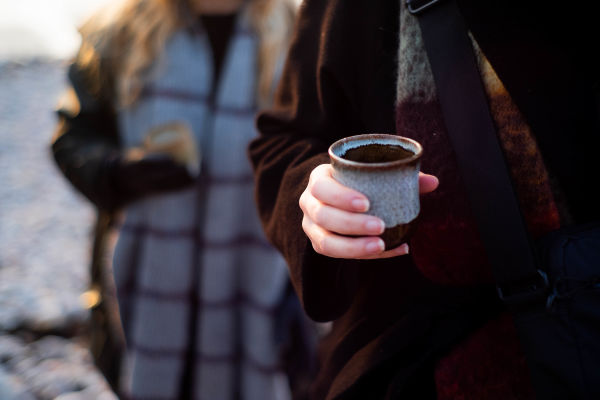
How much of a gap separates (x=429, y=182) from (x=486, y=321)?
340mm

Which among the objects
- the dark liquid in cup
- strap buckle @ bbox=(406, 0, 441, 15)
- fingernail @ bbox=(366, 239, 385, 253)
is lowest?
fingernail @ bbox=(366, 239, 385, 253)

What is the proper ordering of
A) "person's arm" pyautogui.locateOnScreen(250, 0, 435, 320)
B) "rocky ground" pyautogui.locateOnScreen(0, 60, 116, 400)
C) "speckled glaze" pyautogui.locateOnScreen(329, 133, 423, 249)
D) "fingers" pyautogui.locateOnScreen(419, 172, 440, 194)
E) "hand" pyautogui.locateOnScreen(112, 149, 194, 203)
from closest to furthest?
"speckled glaze" pyautogui.locateOnScreen(329, 133, 423, 249)
"fingers" pyautogui.locateOnScreen(419, 172, 440, 194)
"person's arm" pyautogui.locateOnScreen(250, 0, 435, 320)
"rocky ground" pyautogui.locateOnScreen(0, 60, 116, 400)
"hand" pyautogui.locateOnScreen(112, 149, 194, 203)

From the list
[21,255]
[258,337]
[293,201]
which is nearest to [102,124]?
[258,337]

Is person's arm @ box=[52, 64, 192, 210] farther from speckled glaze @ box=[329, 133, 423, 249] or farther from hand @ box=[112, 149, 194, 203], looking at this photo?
speckled glaze @ box=[329, 133, 423, 249]

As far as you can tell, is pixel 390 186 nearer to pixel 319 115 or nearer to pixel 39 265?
pixel 319 115

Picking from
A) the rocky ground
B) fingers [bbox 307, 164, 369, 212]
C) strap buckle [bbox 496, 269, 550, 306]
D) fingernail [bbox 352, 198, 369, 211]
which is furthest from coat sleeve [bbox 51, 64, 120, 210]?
strap buckle [bbox 496, 269, 550, 306]

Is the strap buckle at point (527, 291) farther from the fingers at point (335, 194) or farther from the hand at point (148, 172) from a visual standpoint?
the hand at point (148, 172)

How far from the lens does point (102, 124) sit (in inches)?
92.4

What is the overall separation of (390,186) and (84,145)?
1.88 m

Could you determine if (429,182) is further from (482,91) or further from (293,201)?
(293,201)

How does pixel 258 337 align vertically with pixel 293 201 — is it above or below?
below

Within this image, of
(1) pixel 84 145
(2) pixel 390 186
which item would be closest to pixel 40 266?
(1) pixel 84 145

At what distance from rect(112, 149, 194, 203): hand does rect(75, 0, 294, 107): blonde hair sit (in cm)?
30

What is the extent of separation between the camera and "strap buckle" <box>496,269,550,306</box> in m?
0.78
